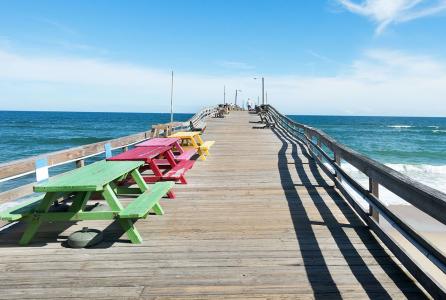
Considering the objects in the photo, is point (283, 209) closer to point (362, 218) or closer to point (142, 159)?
point (362, 218)

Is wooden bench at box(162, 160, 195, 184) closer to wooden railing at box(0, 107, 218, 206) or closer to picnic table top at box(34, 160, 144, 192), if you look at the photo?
wooden railing at box(0, 107, 218, 206)

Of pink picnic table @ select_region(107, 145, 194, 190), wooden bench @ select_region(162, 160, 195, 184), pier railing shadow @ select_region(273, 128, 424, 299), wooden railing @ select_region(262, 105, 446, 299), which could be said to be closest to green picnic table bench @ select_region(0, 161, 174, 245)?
pink picnic table @ select_region(107, 145, 194, 190)

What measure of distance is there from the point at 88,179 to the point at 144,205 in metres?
0.66

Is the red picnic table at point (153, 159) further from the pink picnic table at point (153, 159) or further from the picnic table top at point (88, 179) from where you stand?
the picnic table top at point (88, 179)

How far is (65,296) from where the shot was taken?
3150mm

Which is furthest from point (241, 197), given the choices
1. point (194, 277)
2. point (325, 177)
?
point (194, 277)

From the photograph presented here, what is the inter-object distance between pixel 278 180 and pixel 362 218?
295 cm

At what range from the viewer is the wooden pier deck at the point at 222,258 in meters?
3.23

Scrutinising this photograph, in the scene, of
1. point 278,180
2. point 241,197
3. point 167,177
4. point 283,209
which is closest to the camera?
point 283,209

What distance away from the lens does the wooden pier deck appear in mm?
3229

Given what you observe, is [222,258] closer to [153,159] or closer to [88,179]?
→ [88,179]

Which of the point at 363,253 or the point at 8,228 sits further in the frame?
the point at 8,228

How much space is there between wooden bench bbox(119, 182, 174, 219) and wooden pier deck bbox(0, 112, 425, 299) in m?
0.35

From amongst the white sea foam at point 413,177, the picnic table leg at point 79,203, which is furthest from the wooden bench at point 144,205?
the white sea foam at point 413,177
